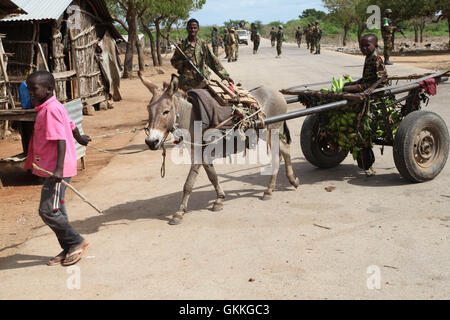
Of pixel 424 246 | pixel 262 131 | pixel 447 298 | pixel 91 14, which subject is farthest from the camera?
pixel 91 14

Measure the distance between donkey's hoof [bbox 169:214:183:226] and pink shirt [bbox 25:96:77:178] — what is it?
154cm

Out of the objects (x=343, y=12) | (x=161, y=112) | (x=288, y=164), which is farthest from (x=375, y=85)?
(x=343, y=12)

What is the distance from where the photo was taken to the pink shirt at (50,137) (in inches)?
182

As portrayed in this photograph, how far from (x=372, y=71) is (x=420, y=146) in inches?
50.6

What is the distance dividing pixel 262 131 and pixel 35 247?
3.39 meters

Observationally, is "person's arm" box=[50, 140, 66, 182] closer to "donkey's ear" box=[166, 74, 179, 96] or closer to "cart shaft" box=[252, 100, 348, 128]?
"donkey's ear" box=[166, 74, 179, 96]

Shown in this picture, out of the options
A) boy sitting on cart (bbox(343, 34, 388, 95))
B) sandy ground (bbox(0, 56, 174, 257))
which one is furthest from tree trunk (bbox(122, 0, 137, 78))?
boy sitting on cart (bbox(343, 34, 388, 95))

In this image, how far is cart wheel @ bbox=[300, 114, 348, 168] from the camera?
7.69 m

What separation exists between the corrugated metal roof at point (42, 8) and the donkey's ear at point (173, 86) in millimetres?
10136

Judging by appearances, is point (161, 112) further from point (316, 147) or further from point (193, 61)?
point (316, 147)

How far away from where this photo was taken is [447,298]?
12.9 feet

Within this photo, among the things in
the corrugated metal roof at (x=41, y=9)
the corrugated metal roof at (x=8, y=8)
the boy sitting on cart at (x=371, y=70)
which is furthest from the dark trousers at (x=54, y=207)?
the corrugated metal roof at (x=41, y=9)

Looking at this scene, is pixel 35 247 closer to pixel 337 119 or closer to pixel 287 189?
pixel 287 189
